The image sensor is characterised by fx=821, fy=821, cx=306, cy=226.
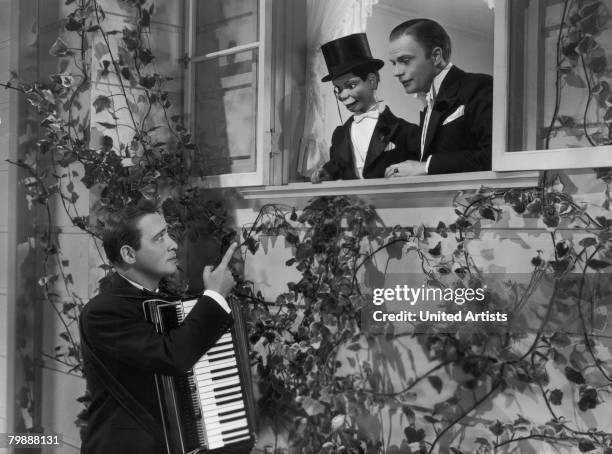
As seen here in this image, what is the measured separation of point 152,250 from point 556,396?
1.38 m

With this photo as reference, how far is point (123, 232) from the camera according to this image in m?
2.62

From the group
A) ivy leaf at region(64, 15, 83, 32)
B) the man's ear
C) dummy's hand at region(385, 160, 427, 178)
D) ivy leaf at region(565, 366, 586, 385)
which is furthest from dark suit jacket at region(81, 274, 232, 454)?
ivy leaf at region(64, 15, 83, 32)

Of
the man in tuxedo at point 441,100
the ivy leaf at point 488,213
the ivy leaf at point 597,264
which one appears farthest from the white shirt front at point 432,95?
the ivy leaf at point 597,264

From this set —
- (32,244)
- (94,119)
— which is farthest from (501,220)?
(32,244)

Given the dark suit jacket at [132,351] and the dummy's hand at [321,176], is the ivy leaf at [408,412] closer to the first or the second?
the dark suit jacket at [132,351]

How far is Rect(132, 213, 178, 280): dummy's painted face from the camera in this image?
2613 millimetres

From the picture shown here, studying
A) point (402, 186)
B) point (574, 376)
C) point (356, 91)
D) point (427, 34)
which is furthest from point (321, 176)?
point (574, 376)

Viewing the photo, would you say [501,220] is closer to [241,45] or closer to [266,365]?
[266,365]

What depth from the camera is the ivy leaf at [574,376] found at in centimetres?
259

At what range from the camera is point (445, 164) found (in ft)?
9.77

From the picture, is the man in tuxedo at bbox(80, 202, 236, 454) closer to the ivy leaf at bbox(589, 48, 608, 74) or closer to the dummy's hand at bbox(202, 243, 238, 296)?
the dummy's hand at bbox(202, 243, 238, 296)

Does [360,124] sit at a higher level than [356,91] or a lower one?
lower

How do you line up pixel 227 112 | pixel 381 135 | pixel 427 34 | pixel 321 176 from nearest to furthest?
1. pixel 427 34
2. pixel 381 135
3. pixel 321 176
4. pixel 227 112

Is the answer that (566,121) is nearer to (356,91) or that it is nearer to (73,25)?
(356,91)
